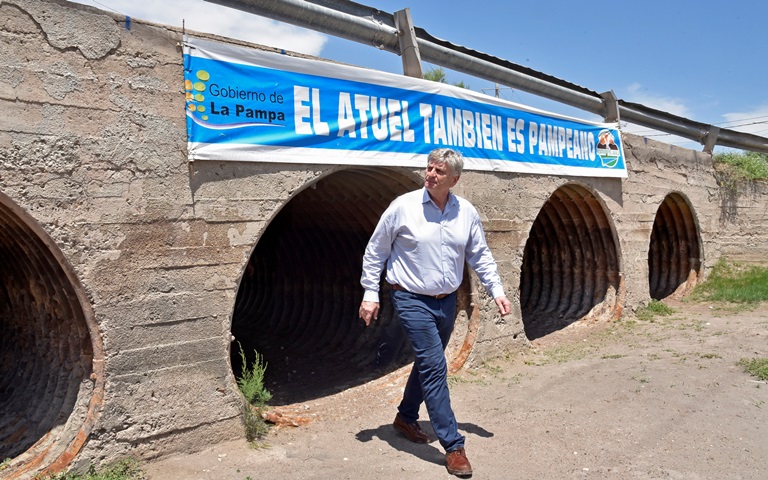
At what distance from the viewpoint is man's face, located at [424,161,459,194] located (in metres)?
4.18

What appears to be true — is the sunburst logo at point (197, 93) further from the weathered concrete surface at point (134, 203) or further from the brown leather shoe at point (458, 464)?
the brown leather shoe at point (458, 464)

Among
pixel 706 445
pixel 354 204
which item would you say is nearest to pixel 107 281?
pixel 354 204

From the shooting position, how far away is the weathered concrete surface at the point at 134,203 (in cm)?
388

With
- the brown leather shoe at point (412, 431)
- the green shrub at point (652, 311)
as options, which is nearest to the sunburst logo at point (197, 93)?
the brown leather shoe at point (412, 431)

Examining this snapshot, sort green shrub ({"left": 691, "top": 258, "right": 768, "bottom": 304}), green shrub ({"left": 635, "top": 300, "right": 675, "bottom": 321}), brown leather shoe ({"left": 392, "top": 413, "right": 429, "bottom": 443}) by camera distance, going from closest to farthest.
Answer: brown leather shoe ({"left": 392, "top": 413, "right": 429, "bottom": 443}) → green shrub ({"left": 635, "top": 300, "right": 675, "bottom": 321}) → green shrub ({"left": 691, "top": 258, "right": 768, "bottom": 304})

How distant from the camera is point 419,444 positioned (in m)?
4.59

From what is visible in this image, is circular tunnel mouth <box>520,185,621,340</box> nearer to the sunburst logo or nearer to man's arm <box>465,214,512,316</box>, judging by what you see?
man's arm <box>465,214,512,316</box>

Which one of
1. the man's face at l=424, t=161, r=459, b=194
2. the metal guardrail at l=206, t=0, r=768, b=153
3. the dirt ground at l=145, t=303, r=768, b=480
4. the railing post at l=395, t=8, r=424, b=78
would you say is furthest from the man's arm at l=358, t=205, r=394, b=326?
the railing post at l=395, t=8, r=424, b=78

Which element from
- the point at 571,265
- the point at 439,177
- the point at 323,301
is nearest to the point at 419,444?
the point at 439,177

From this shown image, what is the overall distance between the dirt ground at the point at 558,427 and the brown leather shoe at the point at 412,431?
5 cm

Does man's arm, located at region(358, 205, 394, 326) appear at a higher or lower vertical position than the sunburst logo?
lower

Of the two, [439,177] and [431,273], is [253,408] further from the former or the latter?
[439,177]

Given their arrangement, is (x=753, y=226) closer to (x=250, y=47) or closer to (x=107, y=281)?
(x=250, y=47)

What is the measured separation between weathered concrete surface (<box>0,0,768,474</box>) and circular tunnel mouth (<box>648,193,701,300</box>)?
8477 millimetres
